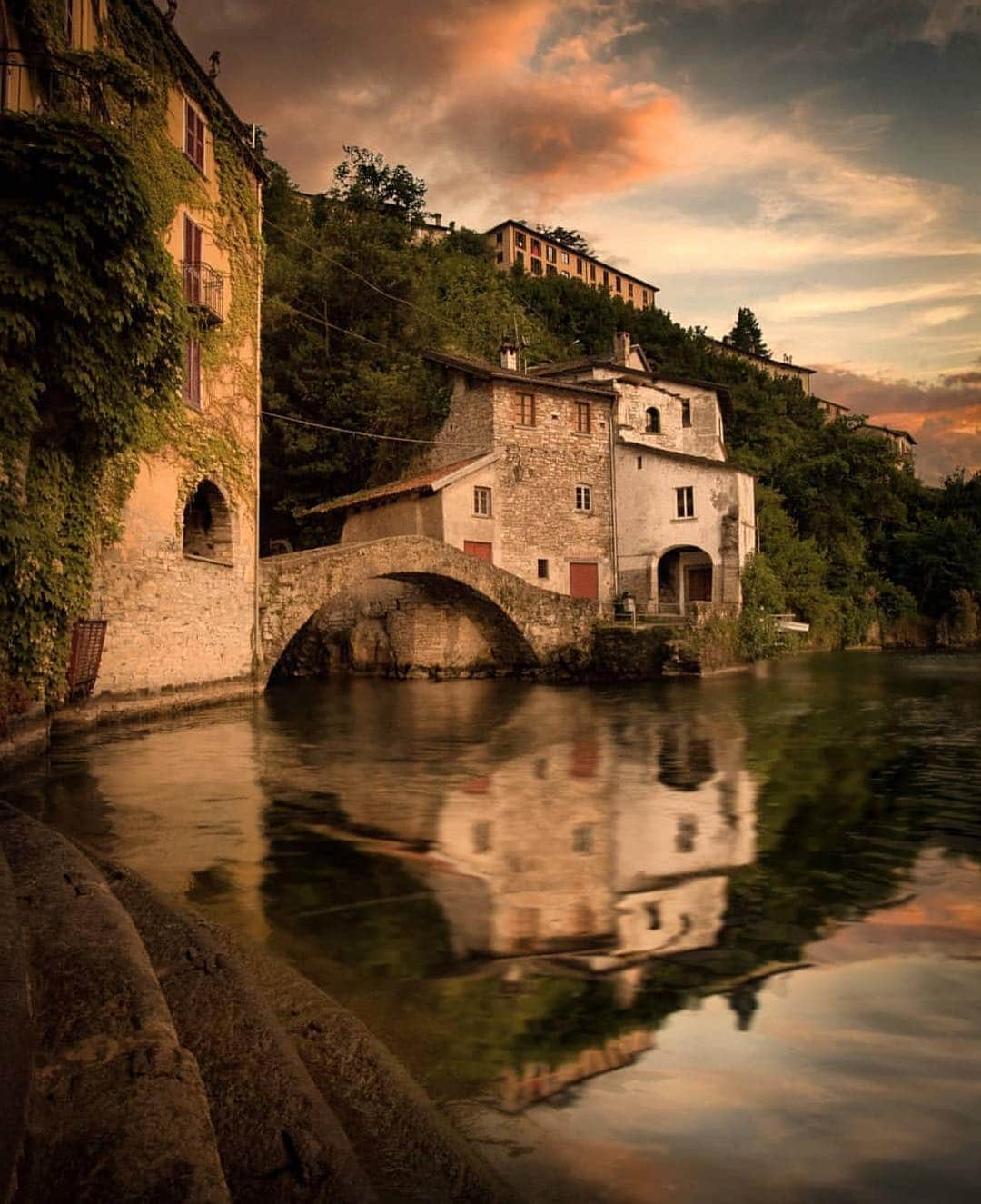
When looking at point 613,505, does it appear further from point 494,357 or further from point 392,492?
point 494,357

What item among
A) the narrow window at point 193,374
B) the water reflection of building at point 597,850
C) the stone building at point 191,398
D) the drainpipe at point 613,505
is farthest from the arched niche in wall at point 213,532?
the drainpipe at point 613,505

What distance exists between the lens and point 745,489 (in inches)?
1236

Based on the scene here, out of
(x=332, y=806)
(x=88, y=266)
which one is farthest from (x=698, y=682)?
(x=88, y=266)

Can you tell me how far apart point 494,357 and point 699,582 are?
45.3 feet

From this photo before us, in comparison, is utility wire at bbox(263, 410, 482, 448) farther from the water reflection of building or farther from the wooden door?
the water reflection of building

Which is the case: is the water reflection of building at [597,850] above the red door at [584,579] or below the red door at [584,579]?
below

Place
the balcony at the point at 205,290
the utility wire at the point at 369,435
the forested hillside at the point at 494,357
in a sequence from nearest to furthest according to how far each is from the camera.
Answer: the balcony at the point at 205,290
the utility wire at the point at 369,435
the forested hillside at the point at 494,357

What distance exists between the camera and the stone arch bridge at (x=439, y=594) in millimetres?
19750

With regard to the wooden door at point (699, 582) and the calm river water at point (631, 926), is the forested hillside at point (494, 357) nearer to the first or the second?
the wooden door at point (699, 582)

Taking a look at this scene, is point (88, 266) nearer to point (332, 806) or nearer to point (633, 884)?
point (332, 806)

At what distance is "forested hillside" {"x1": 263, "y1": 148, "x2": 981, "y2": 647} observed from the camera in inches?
1237

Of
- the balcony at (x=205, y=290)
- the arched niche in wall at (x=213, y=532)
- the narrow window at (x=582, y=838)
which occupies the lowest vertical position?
the narrow window at (x=582, y=838)

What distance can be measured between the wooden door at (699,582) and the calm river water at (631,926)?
67.9ft

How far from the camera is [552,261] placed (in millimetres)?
78938
